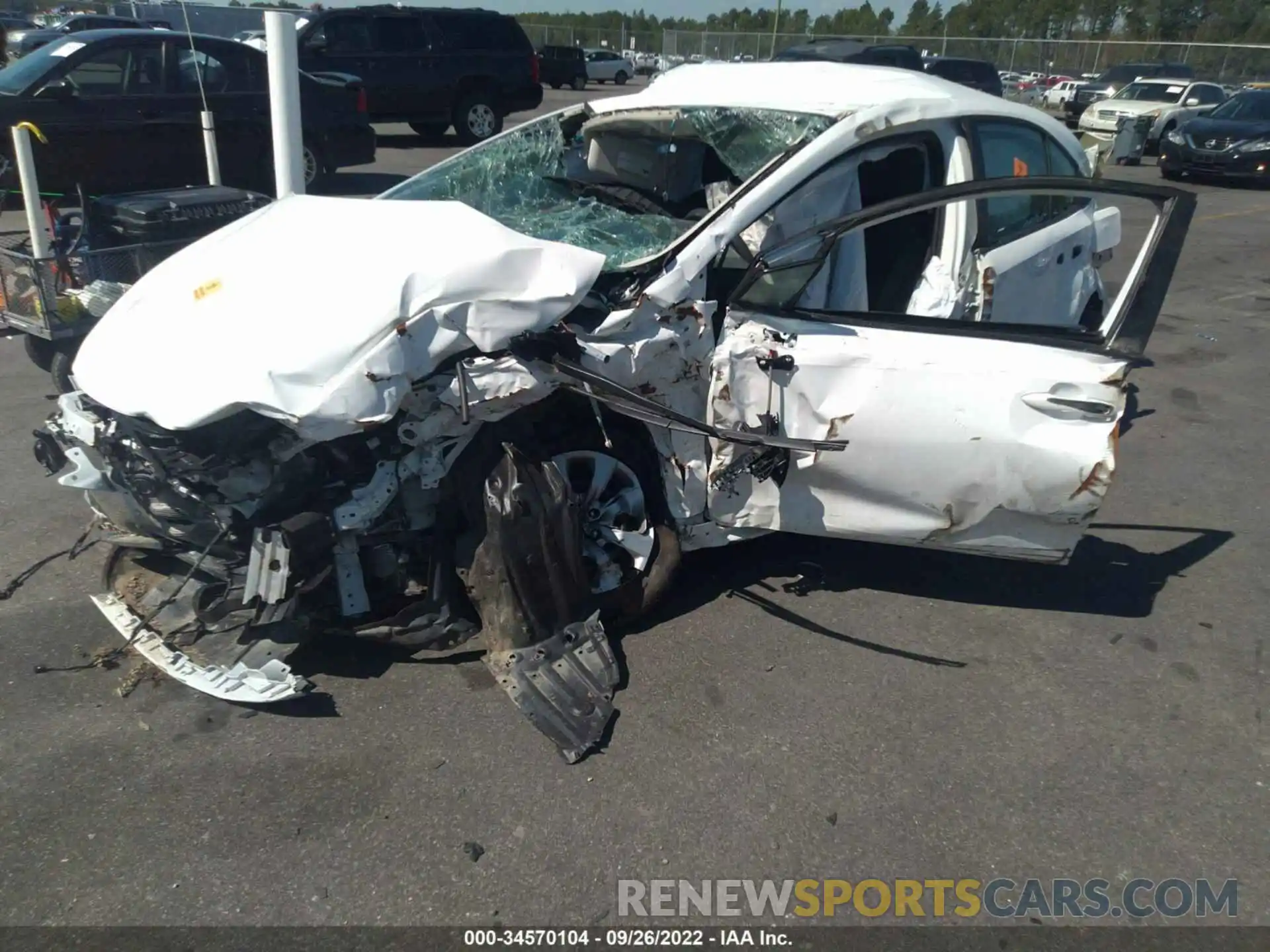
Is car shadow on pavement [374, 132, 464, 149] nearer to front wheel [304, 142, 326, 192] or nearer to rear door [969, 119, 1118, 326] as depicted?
front wheel [304, 142, 326, 192]

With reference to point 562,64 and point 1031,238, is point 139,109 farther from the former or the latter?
point 562,64

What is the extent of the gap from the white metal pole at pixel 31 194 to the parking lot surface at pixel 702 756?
161 centimetres

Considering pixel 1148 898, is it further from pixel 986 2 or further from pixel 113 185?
pixel 986 2

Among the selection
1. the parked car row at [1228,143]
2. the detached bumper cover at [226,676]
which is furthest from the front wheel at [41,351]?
the parked car row at [1228,143]

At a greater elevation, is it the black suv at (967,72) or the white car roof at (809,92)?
the white car roof at (809,92)

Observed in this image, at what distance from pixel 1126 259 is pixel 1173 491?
6686 millimetres

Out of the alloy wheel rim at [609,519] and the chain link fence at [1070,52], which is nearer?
the alloy wheel rim at [609,519]

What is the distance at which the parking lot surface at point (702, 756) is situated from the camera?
8.43 ft

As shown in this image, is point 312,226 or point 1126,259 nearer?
point 312,226

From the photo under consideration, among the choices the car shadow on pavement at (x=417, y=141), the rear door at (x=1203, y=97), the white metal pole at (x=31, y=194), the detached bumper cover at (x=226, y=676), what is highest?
the white metal pole at (x=31, y=194)

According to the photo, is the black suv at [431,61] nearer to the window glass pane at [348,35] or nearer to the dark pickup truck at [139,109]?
the window glass pane at [348,35]
